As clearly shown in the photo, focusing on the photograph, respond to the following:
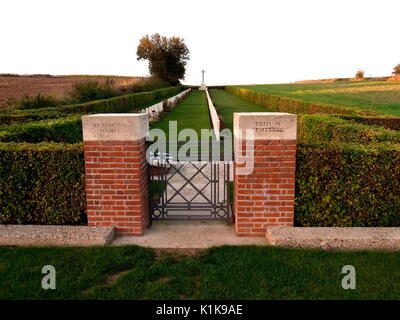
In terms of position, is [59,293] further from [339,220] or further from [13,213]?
[339,220]

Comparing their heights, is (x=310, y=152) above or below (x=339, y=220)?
above

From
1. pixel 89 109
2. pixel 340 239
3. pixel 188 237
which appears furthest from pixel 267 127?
pixel 89 109

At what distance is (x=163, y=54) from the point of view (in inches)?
2542

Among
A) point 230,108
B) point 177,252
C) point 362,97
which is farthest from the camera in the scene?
point 362,97

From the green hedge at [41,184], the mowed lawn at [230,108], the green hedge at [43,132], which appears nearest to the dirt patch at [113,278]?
the green hedge at [41,184]

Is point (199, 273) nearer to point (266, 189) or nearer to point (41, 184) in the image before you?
point (266, 189)

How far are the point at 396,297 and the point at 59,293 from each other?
301 cm

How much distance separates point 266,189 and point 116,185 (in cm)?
190

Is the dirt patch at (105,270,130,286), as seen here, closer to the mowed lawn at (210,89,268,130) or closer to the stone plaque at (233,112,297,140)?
the stone plaque at (233,112,297,140)

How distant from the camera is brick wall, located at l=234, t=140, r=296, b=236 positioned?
4.44 m

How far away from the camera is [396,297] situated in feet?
10.3

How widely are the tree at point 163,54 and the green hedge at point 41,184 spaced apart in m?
61.7

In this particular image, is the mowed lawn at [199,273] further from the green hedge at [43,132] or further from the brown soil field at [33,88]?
the brown soil field at [33,88]
